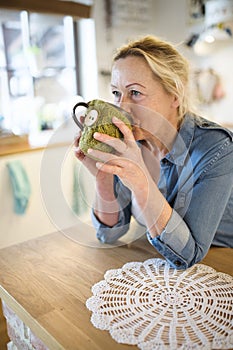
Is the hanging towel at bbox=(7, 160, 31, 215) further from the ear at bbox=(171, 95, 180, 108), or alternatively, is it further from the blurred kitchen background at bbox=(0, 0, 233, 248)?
the ear at bbox=(171, 95, 180, 108)

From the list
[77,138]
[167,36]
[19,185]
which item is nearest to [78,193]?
[77,138]

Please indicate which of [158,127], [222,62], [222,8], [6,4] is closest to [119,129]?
[158,127]

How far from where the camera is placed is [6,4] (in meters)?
2.12

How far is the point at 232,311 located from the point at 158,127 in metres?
0.50

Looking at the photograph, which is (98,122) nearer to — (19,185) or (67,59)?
(19,185)

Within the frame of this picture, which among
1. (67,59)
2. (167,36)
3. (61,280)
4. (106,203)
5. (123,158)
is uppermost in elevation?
(167,36)

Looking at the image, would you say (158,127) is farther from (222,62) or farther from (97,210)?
(222,62)

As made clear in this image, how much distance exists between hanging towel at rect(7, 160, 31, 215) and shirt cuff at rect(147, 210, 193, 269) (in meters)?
1.34

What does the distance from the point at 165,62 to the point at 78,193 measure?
43 cm

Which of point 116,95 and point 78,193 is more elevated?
point 116,95

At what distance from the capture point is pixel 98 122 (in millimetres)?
716

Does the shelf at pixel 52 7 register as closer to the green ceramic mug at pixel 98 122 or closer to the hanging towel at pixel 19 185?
the hanging towel at pixel 19 185

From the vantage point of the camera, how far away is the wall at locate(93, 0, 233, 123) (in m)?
2.61

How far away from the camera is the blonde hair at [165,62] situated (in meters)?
0.92
